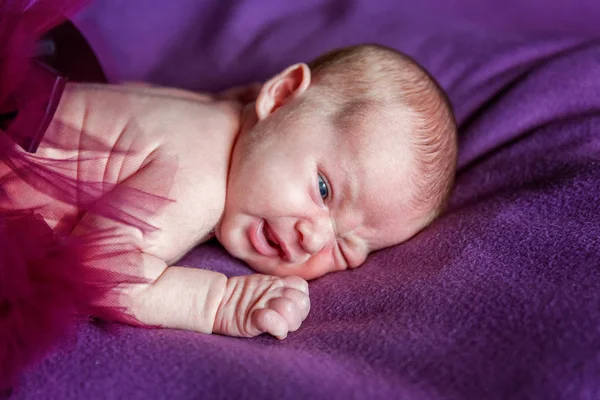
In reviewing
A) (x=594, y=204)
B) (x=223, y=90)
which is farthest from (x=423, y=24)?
(x=594, y=204)

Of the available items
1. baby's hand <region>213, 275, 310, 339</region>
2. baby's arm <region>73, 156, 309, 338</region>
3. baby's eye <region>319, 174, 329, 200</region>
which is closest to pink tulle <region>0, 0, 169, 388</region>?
baby's arm <region>73, 156, 309, 338</region>

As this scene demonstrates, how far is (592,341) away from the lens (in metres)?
0.82

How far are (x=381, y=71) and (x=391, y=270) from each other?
1.15ft

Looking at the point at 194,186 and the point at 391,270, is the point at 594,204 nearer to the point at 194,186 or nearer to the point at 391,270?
the point at 391,270

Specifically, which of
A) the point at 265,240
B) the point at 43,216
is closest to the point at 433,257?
the point at 265,240

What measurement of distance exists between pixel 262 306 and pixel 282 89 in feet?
1.51

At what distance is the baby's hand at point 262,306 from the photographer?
94 centimetres

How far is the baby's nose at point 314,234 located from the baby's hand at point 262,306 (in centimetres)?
7

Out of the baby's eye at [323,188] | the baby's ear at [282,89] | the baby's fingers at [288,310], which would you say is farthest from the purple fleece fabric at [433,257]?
the baby's ear at [282,89]

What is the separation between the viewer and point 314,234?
1.10m

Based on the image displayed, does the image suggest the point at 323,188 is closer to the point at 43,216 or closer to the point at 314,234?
the point at 314,234

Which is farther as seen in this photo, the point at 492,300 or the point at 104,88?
the point at 104,88

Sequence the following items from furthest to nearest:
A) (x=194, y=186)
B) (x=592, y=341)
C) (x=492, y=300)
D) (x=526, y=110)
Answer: (x=526, y=110), (x=194, y=186), (x=492, y=300), (x=592, y=341)

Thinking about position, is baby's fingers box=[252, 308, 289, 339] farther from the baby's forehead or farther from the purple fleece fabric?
the baby's forehead
